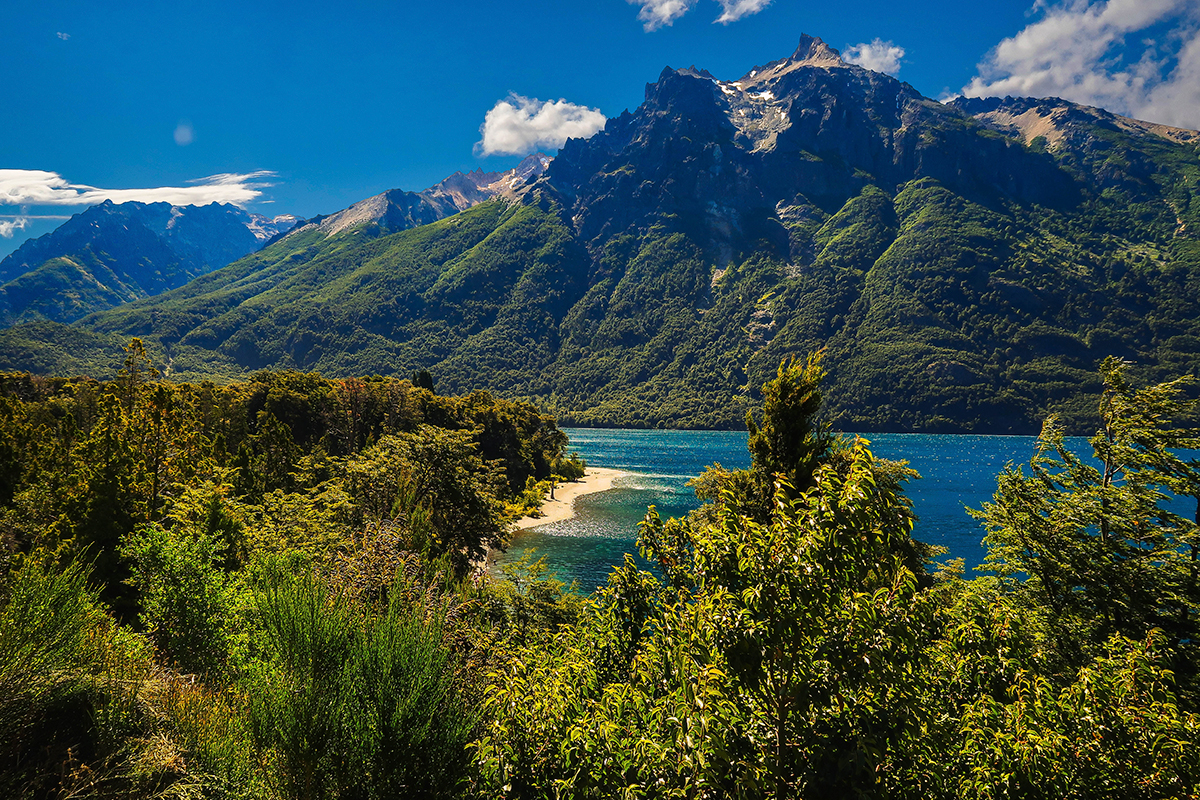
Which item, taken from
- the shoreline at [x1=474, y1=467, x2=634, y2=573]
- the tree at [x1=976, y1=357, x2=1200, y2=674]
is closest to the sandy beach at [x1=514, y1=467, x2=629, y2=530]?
the shoreline at [x1=474, y1=467, x2=634, y2=573]

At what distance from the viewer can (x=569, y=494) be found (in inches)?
3433

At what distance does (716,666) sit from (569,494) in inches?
3254

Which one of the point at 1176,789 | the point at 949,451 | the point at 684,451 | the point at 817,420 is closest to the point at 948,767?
the point at 1176,789

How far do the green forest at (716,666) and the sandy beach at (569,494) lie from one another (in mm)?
Result: 41568

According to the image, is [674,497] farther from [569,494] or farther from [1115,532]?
[1115,532]

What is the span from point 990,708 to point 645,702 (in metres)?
4.08

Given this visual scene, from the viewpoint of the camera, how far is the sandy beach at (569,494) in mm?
69750

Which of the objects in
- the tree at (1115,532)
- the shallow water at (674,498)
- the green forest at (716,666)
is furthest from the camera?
the shallow water at (674,498)

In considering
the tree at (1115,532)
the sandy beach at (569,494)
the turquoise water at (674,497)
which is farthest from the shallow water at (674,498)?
the tree at (1115,532)

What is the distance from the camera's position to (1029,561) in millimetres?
16859

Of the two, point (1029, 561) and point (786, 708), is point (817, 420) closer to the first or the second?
point (1029, 561)

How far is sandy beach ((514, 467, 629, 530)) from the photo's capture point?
69750mm

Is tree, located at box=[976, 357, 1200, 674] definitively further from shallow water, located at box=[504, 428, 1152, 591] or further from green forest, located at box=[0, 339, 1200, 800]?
shallow water, located at box=[504, 428, 1152, 591]

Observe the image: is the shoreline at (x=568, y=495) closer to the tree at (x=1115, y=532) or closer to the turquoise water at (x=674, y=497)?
the turquoise water at (x=674, y=497)
